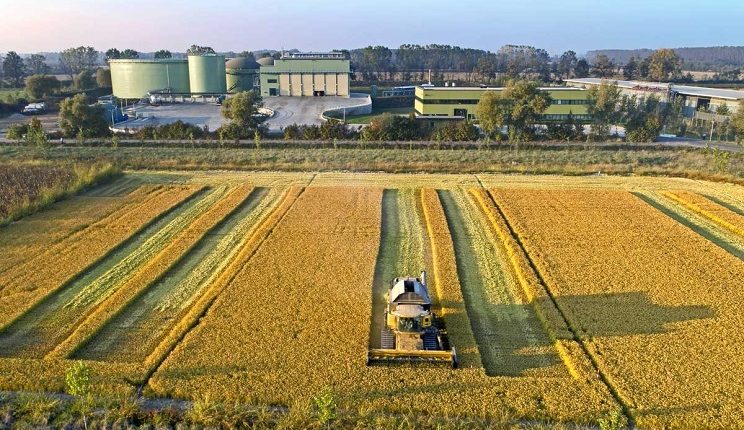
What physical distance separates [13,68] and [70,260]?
88934mm

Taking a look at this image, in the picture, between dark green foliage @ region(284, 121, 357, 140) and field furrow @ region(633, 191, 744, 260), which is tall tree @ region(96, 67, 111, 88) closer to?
dark green foliage @ region(284, 121, 357, 140)

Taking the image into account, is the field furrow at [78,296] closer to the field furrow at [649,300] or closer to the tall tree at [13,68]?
the field furrow at [649,300]

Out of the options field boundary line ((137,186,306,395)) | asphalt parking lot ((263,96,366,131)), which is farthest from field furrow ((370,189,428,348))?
asphalt parking lot ((263,96,366,131))

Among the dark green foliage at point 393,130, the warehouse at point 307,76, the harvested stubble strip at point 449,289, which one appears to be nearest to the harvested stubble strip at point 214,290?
the harvested stubble strip at point 449,289

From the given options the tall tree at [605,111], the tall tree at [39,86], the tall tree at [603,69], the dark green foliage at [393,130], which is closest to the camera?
the dark green foliage at [393,130]

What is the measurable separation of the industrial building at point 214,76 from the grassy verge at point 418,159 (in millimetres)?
31249

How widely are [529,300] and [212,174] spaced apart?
738 inches

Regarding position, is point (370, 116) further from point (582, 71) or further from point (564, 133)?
point (582, 71)

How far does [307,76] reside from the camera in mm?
65312

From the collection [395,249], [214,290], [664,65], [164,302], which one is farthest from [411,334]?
[664,65]

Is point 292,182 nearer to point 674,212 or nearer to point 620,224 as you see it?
point 620,224

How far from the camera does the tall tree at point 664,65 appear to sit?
281ft

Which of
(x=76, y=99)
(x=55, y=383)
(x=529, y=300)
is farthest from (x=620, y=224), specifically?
(x=76, y=99)

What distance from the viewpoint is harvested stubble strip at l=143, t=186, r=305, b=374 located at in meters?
10.4
